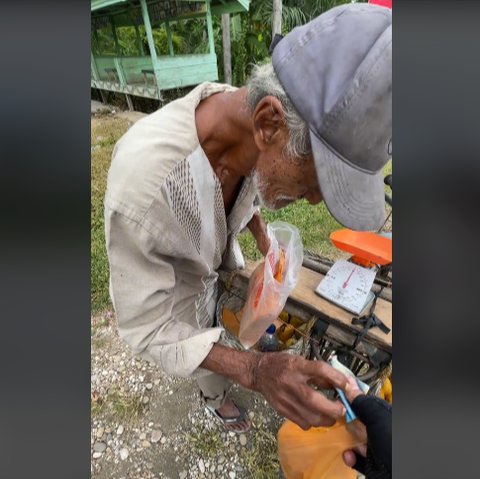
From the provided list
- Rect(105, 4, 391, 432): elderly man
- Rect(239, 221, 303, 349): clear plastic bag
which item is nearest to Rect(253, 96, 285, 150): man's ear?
Rect(105, 4, 391, 432): elderly man

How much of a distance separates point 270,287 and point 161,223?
0.60 meters

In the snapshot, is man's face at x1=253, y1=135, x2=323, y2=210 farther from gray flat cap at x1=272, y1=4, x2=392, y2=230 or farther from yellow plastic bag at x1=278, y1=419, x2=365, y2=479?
yellow plastic bag at x1=278, y1=419, x2=365, y2=479

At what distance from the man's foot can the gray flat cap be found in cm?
156

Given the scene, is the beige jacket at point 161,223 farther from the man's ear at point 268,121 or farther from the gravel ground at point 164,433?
the gravel ground at point 164,433

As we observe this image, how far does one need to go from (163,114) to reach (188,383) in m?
1.76

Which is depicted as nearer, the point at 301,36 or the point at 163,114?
the point at 301,36

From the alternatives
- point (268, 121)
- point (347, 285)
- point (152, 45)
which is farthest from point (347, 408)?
point (152, 45)

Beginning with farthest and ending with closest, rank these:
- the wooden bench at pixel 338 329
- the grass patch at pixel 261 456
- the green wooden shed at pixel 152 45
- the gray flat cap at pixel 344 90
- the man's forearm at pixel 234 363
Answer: the green wooden shed at pixel 152 45 → the grass patch at pixel 261 456 → the wooden bench at pixel 338 329 → the man's forearm at pixel 234 363 → the gray flat cap at pixel 344 90

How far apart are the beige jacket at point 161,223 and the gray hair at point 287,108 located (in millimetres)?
217

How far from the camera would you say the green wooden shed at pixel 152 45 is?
6.01 m

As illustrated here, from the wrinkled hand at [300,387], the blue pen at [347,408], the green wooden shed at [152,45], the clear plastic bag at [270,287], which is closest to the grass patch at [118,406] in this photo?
the clear plastic bag at [270,287]
